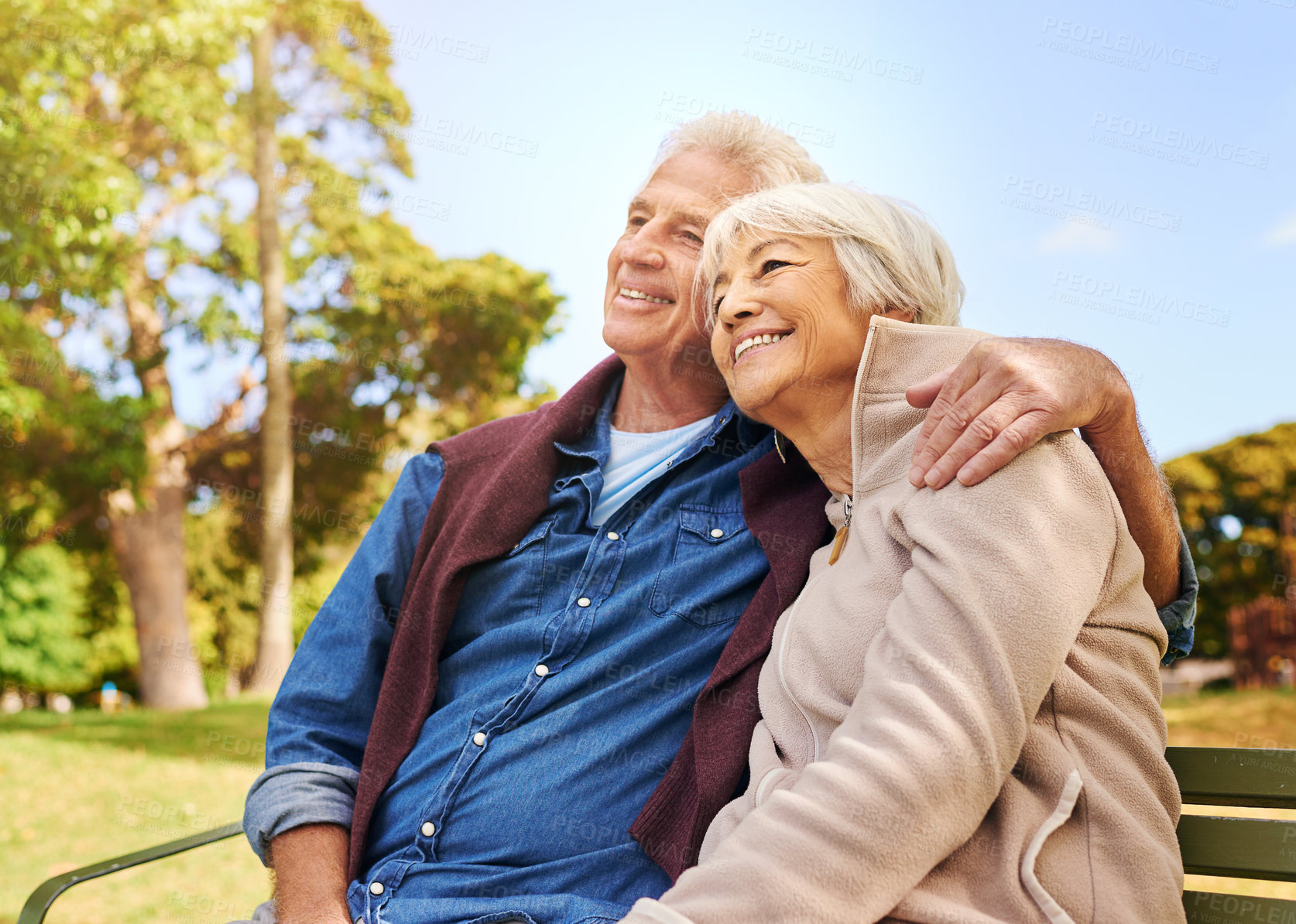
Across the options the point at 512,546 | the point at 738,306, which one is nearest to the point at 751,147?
the point at 738,306

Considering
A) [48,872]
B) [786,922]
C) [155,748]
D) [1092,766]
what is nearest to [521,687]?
[786,922]

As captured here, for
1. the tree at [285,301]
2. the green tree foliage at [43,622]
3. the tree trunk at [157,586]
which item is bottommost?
the green tree foliage at [43,622]

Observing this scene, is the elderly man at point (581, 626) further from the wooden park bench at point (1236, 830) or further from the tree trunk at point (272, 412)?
the tree trunk at point (272, 412)

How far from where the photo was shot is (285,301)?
1129cm

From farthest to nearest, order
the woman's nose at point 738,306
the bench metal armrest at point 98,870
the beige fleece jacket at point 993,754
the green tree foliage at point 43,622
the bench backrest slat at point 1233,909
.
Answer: the green tree foliage at point 43,622
the bench metal armrest at point 98,870
the woman's nose at point 738,306
the bench backrest slat at point 1233,909
the beige fleece jacket at point 993,754

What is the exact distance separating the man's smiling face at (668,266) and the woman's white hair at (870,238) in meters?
0.43

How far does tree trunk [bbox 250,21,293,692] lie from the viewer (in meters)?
10.0

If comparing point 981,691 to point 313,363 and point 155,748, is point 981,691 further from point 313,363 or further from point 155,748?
point 313,363

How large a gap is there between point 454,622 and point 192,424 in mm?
10635

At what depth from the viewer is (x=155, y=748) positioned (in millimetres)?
7820

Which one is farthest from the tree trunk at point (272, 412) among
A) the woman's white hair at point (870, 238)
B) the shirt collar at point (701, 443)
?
the woman's white hair at point (870, 238)

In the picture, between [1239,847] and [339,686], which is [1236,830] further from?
[339,686]

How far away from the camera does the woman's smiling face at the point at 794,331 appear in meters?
1.75

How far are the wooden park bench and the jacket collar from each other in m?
0.83
